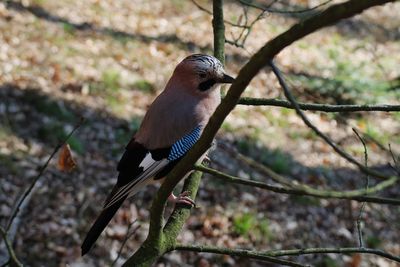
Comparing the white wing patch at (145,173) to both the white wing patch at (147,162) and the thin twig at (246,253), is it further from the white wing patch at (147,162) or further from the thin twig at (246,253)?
the thin twig at (246,253)

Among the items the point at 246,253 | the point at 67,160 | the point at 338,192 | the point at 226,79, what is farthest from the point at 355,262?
the point at 338,192

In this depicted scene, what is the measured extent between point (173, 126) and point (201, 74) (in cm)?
32

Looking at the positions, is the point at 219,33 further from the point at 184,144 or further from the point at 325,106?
the point at 325,106

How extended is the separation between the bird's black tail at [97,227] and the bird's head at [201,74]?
764 mm

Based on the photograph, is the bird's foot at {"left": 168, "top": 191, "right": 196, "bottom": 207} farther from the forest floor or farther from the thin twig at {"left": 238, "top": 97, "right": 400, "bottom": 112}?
the forest floor

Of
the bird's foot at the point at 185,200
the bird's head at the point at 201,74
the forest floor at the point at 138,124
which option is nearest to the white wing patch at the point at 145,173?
the bird's foot at the point at 185,200

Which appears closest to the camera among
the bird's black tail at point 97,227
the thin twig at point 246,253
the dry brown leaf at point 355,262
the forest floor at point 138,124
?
the thin twig at point 246,253

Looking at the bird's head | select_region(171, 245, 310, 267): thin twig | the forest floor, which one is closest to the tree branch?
the bird's head

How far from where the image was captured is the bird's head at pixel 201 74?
3.06 meters

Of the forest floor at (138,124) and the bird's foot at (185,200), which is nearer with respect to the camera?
the bird's foot at (185,200)

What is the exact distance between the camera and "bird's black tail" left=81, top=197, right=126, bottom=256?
266 centimetres

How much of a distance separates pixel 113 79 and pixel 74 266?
339cm

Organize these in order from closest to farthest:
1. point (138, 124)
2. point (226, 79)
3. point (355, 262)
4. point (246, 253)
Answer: point (246, 253) → point (226, 79) → point (355, 262) → point (138, 124)

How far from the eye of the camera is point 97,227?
2.74m
